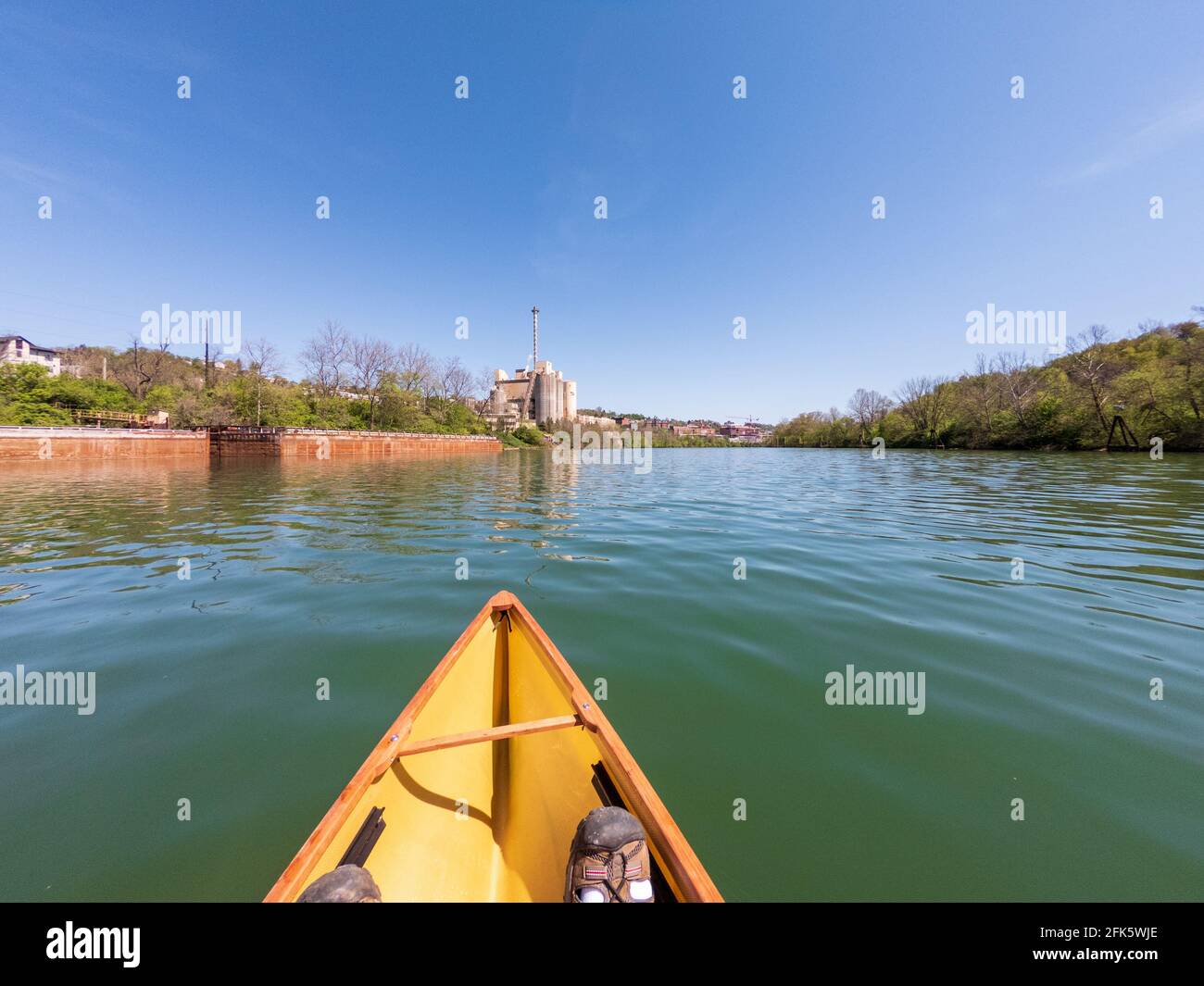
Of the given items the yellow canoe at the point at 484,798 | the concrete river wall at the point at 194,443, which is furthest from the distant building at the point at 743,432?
the yellow canoe at the point at 484,798

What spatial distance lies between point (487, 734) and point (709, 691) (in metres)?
2.00

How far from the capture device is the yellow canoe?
66.2 inches

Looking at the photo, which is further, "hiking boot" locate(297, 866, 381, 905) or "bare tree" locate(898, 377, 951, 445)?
→ "bare tree" locate(898, 377, 951, 445)

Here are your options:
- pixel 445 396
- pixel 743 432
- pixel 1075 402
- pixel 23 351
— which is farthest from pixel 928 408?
pixel 23 351

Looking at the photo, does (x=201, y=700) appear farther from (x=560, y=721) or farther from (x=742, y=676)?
(x=742, y=676)

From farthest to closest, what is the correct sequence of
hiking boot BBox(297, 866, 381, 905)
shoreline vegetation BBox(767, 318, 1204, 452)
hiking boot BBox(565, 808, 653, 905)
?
shoreline vegetation BBox(767, 318, 1204, 452), hiking boot BBox(565, 808, 653, 905), hiking boot BBox(297, 866, 381, 905)

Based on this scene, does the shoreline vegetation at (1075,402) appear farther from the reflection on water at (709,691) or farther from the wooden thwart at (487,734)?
the wooden thwart at (487,734)

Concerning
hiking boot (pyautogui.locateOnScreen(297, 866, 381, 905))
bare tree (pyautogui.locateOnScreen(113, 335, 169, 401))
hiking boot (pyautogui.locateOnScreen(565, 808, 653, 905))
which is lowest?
hiking boot (pyautogui.locateOnScreen(565, 808, 653, 905))

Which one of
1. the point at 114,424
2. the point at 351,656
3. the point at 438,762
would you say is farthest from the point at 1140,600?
the point at 114,424

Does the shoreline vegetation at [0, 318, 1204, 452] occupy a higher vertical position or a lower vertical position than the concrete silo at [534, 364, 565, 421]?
lower

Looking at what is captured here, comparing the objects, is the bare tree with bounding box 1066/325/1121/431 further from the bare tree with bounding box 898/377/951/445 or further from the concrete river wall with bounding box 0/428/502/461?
the concrete river wall with bounding box 0/428/502/461

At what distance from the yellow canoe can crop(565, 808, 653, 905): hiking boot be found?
0.06m

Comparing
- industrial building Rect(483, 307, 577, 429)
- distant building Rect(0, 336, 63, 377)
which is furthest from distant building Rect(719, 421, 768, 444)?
→ distant building Rect(0, 336, 63, 377)

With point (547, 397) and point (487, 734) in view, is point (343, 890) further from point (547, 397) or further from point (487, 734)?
point (547, 397)
